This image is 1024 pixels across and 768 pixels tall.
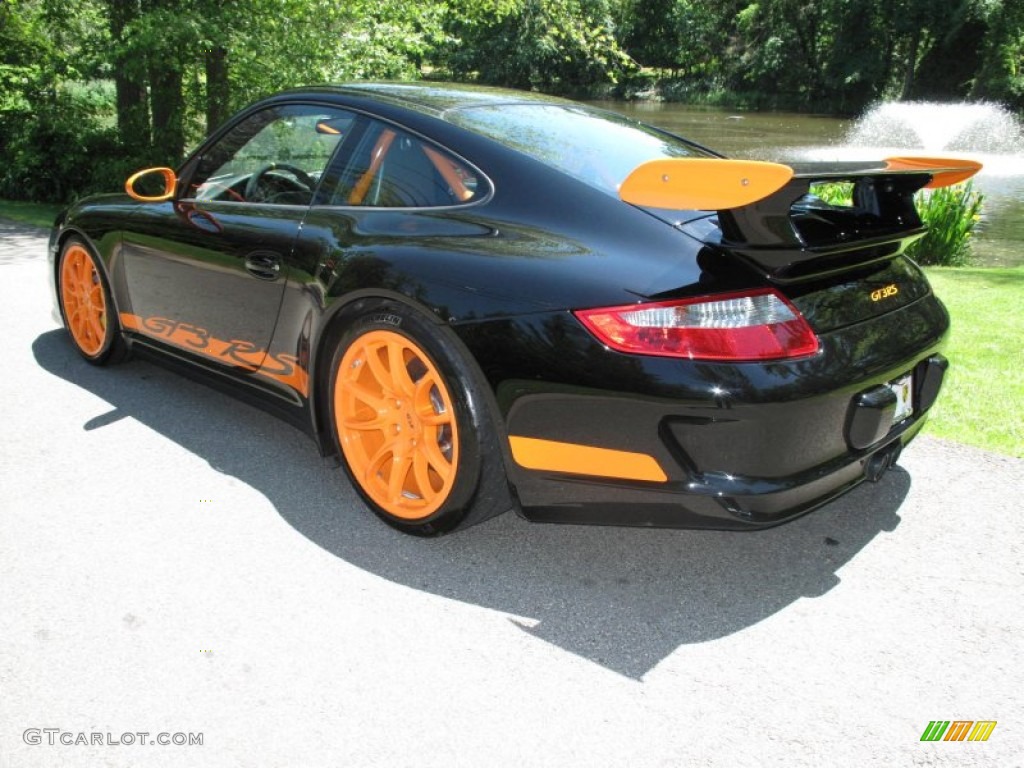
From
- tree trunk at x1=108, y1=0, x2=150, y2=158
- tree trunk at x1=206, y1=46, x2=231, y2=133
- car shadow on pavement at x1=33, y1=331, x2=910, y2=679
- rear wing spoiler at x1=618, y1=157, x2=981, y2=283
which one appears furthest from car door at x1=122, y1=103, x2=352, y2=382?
tree trunk at x1=108, y1=0, x2=150, y2=158

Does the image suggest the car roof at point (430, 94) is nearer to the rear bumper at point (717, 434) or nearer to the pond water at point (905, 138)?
the rear bumper at point (717, 434)

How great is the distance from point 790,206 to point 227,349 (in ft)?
7.46

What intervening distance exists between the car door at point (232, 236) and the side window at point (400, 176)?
0.19 meters

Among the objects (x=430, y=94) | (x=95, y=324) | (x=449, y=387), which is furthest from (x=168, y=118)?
(x=449, y=387)

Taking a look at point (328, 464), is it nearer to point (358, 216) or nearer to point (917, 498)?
point (358, 216)

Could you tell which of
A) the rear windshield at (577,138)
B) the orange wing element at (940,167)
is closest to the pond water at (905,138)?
the orange wing element at (940,167)

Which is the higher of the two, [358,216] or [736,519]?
[358,216]

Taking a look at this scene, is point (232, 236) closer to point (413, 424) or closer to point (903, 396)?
point (413, 424)

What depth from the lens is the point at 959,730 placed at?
7.21 ft

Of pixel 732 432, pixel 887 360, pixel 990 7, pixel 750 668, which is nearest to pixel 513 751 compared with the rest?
pixel 750 668

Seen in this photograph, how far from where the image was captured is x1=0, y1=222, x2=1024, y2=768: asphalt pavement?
2182mm

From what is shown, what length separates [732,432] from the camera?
241 cm

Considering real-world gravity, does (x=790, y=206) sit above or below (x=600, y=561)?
above

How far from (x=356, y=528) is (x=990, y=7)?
163 feet
